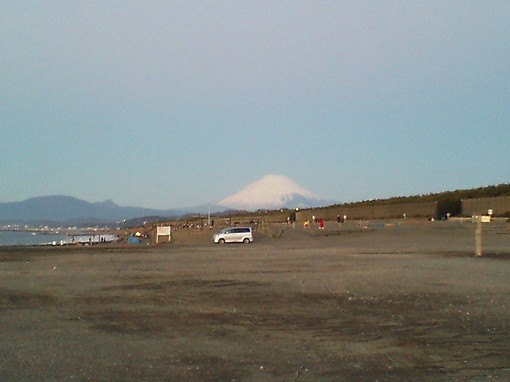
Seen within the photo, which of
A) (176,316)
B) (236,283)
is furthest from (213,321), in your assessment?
(236,283)

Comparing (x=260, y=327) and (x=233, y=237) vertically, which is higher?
(x=233, y=237)

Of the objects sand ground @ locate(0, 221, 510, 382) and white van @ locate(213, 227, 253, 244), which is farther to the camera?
white van @ locate(213, 227, 253, 244)

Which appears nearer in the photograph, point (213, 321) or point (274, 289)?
point (213, 321)

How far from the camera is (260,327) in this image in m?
12.4

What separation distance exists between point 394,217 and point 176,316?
3788 inches

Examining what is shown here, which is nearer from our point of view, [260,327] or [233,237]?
[260,327]

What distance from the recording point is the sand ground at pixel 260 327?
356 inches

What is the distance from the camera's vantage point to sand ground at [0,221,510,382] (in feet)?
29.7

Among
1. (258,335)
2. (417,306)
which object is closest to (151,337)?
(258,335)

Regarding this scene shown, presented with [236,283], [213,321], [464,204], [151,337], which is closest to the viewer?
[151,337]

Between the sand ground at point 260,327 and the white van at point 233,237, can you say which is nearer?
the sand ground at point 260,327

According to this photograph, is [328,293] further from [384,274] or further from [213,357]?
[213,357]

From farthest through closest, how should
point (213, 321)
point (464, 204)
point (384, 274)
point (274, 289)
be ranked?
point (464, 204) < point (384, 274) < point (274, 289) < point (213, 321)

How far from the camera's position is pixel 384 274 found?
22719 millimetres
